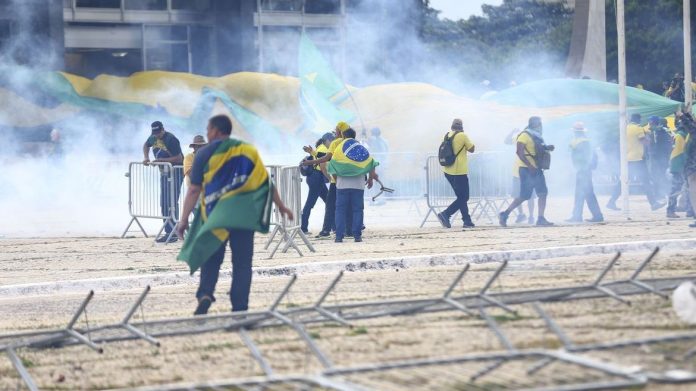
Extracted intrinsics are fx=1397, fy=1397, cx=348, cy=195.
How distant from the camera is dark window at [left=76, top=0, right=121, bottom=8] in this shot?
140 feet

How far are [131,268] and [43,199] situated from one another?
16.1 m

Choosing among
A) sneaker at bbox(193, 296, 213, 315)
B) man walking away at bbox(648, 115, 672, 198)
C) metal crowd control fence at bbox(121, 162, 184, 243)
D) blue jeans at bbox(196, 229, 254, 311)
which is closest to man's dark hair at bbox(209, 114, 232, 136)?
blue jeans at bbox(196, 229, 254, 311)

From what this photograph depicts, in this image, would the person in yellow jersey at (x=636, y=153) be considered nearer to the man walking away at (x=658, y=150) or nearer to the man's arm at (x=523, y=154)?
the man walking away at (x=658, y=150)

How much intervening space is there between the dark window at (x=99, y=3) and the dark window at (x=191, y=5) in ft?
6.07

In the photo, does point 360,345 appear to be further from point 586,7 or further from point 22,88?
point 586,7

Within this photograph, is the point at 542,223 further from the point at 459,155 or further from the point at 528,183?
the point at 459,155

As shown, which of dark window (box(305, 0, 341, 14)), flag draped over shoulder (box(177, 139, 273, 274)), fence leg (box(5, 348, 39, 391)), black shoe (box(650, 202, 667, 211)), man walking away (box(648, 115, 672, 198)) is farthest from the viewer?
dark window (box(305, 0, 341, 14))

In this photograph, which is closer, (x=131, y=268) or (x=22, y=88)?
(x=131, y=268)

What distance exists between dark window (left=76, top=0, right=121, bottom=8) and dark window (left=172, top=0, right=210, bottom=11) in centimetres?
185

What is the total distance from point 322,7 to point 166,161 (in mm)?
26593

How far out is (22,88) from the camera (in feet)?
116

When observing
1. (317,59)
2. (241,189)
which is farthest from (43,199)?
(241,189)

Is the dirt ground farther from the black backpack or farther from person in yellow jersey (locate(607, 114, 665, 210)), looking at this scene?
person in yellow jersey (locate(607, 114, 665, 210))

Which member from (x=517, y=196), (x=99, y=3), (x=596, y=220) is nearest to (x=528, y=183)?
(x=517, y=196)
